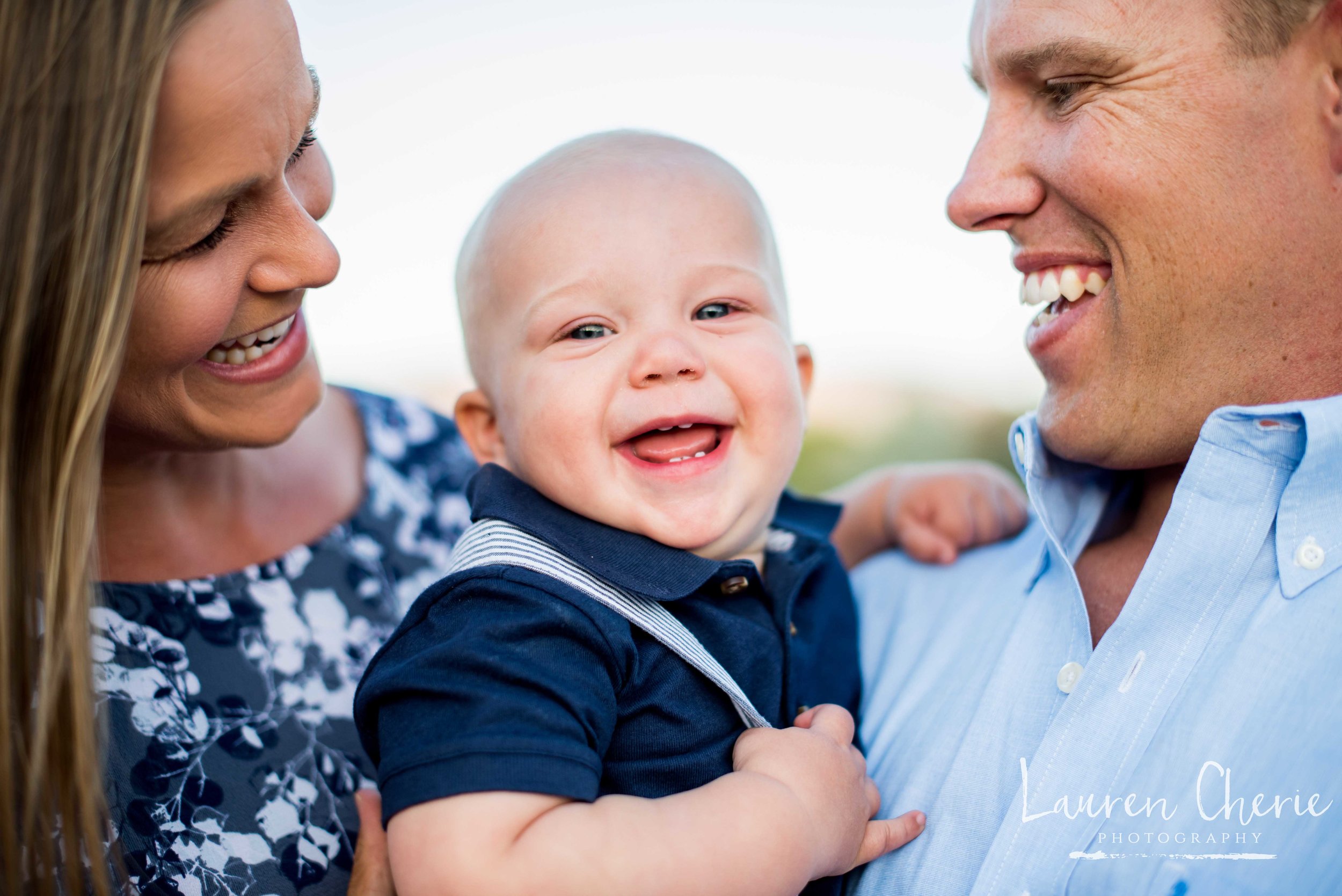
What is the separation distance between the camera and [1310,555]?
1.58 meters

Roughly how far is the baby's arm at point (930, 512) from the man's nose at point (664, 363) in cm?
85

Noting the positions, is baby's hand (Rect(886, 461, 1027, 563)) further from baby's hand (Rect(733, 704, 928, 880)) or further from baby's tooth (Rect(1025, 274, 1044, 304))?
baby's hand (Rect(733, 704, 928, 880))

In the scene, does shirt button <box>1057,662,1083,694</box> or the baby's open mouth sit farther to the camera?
the baby's open mouth

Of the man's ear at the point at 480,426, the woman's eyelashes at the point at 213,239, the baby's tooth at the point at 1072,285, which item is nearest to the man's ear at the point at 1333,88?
the baby's tooth at the point at 1072,285

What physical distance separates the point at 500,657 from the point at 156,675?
2.54 feet

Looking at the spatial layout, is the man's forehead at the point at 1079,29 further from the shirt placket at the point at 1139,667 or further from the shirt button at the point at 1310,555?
the shirt button at the point at 1310,555

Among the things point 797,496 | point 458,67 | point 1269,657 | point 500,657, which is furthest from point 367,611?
point 458,67

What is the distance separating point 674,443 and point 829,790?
0.70 m

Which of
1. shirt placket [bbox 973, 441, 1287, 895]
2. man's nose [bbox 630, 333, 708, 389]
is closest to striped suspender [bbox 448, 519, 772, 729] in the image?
man's nose [bbox 630, 333, 708, 389]

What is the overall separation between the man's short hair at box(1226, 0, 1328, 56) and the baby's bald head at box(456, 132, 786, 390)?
94 centimetres

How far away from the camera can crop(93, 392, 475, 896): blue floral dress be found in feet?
5.77

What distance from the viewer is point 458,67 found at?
42.5 feet

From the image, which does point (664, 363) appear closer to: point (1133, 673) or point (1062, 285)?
point (1062, 285)

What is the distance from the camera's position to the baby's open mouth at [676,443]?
197 centimetres
